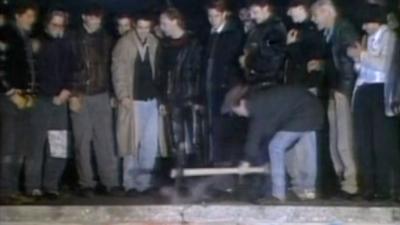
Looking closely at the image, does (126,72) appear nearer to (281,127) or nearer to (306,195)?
(281,127)

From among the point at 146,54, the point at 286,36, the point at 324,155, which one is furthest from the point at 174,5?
the point at 324,155

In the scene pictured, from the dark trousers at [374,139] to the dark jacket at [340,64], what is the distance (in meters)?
0.07

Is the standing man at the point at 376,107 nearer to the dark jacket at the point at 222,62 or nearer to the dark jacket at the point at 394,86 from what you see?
the dark jacket at the point at 394,86

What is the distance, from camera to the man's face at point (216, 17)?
463 centimetres

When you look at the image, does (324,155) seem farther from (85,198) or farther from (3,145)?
(3,145)

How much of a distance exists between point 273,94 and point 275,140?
8.7 inches

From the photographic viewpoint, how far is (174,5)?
4668 mm

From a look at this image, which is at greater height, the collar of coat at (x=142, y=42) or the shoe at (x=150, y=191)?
the collar of coat at (x=142, y=42)

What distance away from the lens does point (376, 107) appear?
14.9ft

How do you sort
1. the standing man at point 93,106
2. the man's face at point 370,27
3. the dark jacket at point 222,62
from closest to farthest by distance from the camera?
the man's face at point 370,27
the dark jacket at point 222,62
the standing man at point 93,106

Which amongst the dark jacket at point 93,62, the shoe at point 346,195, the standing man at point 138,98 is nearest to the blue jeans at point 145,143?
the standing man at point 138,98

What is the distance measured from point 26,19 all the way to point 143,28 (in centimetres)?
59

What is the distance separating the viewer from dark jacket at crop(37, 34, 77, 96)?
15.5 feet

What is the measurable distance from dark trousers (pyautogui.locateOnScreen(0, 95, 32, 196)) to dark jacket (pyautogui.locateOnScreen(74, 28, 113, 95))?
32 centimetres
